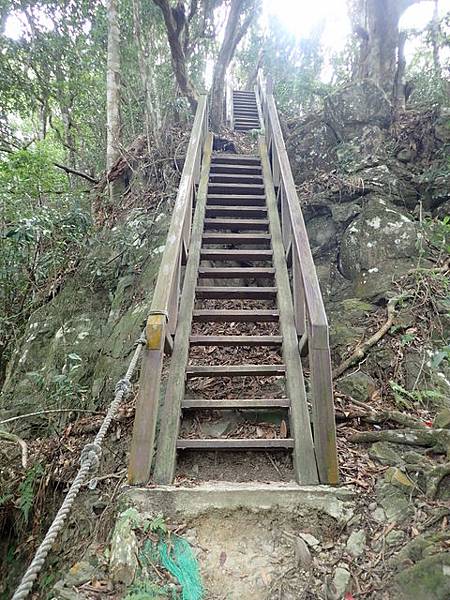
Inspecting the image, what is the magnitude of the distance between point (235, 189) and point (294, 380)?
123 inches

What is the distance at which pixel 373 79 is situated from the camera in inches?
256

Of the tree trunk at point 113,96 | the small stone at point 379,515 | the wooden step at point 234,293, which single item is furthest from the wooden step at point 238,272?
the tree trunk at point 113,96

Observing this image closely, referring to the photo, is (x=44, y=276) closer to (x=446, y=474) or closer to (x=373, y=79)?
(x=446, y=474)

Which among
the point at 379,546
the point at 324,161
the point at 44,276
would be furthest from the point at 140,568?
the point at 324,161

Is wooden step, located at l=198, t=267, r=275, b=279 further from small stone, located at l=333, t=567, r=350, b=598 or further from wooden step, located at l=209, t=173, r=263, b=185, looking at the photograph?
small stone, located at l=333, t=567, r=350, b=598

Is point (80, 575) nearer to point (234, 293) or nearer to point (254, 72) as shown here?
point (234, 293)

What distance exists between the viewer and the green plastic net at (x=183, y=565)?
170 centimetres

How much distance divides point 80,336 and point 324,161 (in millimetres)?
4179

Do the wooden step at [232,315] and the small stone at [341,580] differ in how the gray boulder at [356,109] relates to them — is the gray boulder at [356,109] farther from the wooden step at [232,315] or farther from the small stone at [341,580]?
the small stone at [341,580]

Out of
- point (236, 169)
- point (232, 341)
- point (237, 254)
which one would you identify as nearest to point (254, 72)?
point (236, 169)

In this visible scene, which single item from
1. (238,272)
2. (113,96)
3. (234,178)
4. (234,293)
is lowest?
(234,293)

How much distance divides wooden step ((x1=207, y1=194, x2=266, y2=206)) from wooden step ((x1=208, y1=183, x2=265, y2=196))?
0.25 m

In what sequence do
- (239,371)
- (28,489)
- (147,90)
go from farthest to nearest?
1. (147,90)
2. (239,371)
3. (28,489)

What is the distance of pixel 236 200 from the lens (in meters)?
4.97
